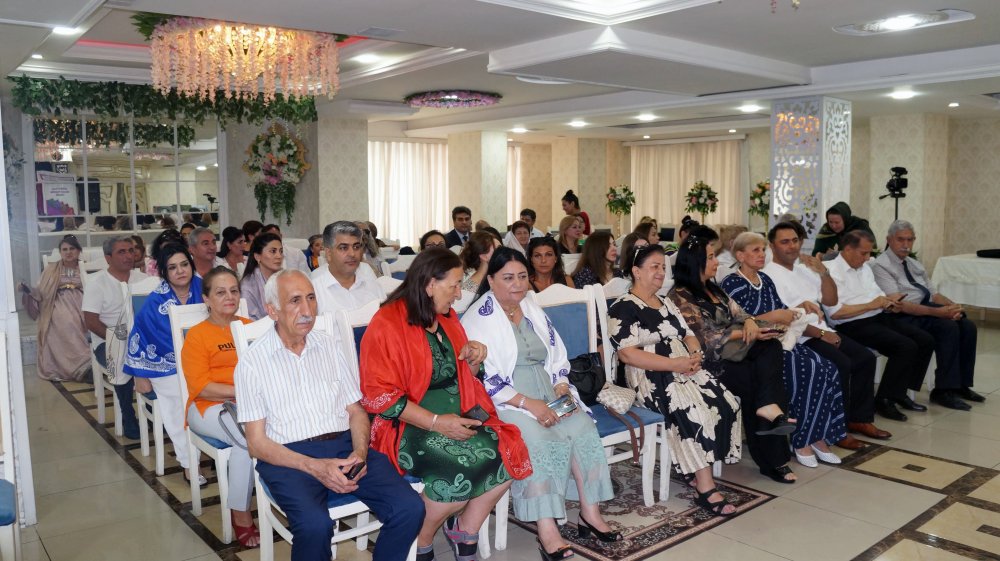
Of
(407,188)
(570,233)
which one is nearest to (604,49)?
(570,233)

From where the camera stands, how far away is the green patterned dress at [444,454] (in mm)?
3240

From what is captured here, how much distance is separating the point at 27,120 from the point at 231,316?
8690mm

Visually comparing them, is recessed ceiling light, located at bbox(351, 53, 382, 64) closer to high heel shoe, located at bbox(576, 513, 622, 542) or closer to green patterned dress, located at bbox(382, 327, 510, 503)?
green patterned dress, located at bbox(382, 327, 510, 503)

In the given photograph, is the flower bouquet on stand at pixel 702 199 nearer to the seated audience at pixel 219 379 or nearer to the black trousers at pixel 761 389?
the black trousers at pixel 761 389

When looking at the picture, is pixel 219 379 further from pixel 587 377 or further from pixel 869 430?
pixel 869 430

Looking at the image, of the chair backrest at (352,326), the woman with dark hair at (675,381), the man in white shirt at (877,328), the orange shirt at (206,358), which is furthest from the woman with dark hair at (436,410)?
the man in white shirt at (877,328)

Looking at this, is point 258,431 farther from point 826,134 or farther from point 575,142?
point 575,142

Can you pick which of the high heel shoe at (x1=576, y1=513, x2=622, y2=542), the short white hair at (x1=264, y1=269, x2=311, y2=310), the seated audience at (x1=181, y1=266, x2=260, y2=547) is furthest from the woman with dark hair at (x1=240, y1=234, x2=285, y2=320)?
the high heel shoe at (x1=576, y1=513, x2=622, y2=542)

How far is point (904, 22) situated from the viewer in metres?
6.19

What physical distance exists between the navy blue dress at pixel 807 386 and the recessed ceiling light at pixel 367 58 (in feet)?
15.4

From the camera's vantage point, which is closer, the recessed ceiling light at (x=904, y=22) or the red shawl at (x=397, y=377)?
the red shawl at (x=397, y=377)

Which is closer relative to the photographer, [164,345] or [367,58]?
[164,345]

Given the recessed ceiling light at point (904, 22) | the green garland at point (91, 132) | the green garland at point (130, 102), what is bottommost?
the green garland at point (91, 132)

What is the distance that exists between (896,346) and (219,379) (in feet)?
15.2
